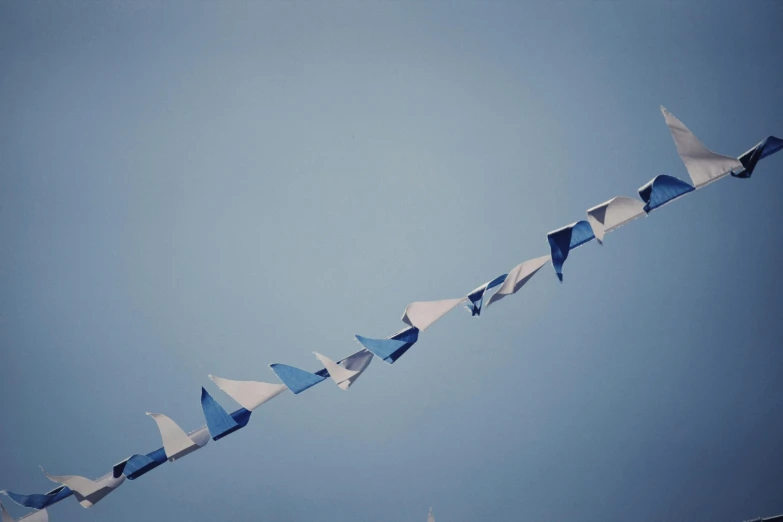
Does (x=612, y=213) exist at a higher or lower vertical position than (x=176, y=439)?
higher

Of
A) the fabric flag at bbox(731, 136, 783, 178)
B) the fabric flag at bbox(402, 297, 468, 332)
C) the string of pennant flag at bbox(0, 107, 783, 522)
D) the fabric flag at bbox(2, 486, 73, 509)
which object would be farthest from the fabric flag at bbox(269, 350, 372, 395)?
the fabric flag at bbox(731, 136, 783, 178)

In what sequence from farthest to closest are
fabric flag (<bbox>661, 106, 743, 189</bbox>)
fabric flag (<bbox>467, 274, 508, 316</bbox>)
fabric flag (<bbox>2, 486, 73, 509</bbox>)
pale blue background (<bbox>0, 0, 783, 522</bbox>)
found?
pale blue background (<bbox>0, 0, 783, 522</bbox>) < fabric flag (<bbox>2, 486, 73, 509</bbox>) < fabric flag (<bbox>467, 274, 508, 316</bbox>) < fabric flag (<bbox>661, 106, 743, 189</bbox>)

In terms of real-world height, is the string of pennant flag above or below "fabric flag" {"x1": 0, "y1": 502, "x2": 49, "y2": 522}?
above

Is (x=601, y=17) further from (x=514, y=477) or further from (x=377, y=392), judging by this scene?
(x=514, y=477)

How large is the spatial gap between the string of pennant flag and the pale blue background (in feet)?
1.57

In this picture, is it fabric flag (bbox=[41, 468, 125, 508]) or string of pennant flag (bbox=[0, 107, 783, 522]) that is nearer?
string of pennant flag (bbox=[0, 107, 783, 522])

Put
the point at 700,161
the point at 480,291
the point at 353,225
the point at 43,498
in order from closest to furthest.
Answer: the point at 700,161, the point at 480,291, the point at 43,498, the point at 353,225

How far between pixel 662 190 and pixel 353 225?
0.82m

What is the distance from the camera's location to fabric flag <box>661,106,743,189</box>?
120cm

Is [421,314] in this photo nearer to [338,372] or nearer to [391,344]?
[391,344]

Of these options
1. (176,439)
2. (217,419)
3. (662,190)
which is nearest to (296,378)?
(217,419)

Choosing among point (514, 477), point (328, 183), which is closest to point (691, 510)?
point (514, 477)

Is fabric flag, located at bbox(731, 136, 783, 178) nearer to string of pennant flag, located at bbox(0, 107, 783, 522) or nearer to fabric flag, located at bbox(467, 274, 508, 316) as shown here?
string of pennant flag, located at bbox(0, 107, 783, 522)

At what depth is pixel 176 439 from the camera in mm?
1310
